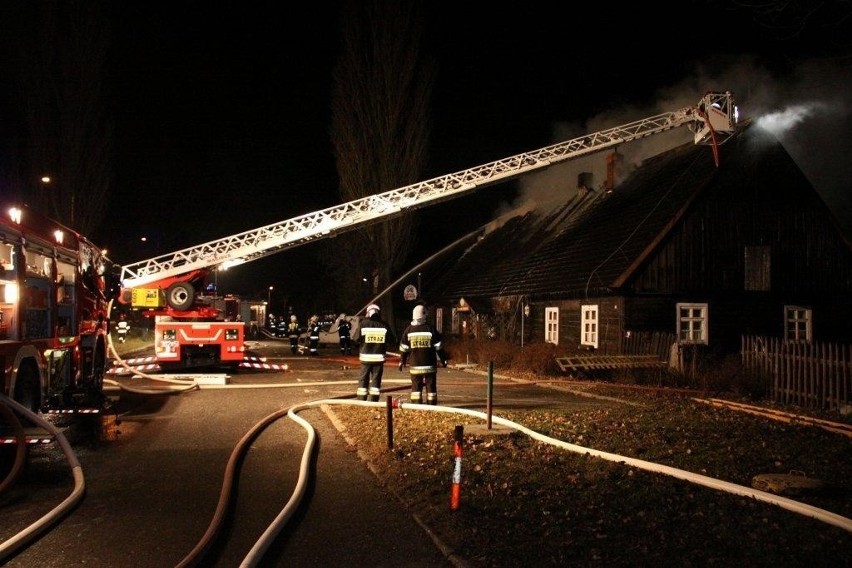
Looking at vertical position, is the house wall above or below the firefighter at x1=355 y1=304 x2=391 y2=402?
above

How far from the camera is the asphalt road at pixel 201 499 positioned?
4738mm

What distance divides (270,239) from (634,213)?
11.1 m

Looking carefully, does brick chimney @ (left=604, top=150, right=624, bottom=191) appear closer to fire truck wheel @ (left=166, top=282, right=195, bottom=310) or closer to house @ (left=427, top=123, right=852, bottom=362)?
house @ (left=427, top=123, right=852, bottom=362)

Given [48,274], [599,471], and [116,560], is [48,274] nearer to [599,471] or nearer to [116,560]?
[116,560]

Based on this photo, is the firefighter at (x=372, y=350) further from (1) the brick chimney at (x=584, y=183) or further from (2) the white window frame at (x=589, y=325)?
(1) the brick chimney at (x=584, y=183)

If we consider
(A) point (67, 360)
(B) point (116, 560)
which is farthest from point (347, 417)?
(B) point (116, 560)

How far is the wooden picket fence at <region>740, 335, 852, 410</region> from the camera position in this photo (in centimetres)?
1123

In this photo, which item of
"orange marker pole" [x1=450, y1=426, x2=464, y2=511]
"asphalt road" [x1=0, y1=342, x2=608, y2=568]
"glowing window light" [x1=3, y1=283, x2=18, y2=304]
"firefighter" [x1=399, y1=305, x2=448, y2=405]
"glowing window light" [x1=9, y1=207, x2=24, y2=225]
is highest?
"glowing window light" [x1=9, y1=207, x2=24, y2=225]

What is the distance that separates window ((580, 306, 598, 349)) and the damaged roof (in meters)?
0.55

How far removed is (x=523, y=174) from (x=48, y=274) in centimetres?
1387

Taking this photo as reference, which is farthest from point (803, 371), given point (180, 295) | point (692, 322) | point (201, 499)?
point (180, 295)

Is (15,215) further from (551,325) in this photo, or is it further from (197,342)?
(551,325)

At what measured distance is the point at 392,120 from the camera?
2880 centimetres

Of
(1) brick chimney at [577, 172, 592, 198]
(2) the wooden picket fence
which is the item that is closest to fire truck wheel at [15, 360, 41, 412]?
(2) the wooden picket fence
